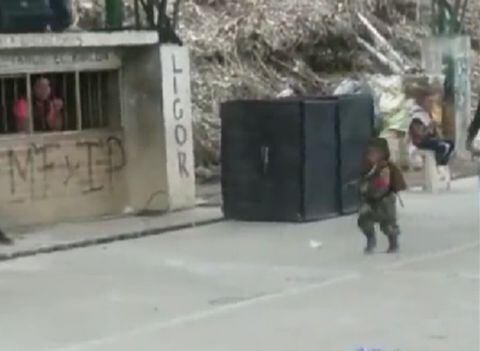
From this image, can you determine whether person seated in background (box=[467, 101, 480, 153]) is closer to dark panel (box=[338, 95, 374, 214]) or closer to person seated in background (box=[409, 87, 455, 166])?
person seated in background (box=[409, 87, 455, 166])

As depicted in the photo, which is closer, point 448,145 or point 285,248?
point 285,248

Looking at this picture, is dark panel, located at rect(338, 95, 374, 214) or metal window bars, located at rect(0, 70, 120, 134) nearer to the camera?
metal window bars, located at rect(0, 70, 120, 134)

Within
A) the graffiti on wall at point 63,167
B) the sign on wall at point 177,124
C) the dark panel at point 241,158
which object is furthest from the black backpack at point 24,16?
the dark panel at point 241,158

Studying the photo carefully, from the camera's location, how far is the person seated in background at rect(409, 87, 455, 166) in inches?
815

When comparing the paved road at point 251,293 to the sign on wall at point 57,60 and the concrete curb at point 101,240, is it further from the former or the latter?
the sign on wall at point 57,60

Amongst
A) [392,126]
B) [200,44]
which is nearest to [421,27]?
[200,44]

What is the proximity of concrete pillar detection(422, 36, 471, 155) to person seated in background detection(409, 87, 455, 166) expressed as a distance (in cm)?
275

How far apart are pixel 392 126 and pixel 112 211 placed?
481 centimetres

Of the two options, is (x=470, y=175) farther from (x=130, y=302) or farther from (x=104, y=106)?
(x=130, y=302)

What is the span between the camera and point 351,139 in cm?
1844

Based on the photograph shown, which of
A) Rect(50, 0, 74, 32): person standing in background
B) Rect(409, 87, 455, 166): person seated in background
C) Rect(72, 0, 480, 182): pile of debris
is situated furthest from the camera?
Rect(72, 0, 480, 182): pile of debris

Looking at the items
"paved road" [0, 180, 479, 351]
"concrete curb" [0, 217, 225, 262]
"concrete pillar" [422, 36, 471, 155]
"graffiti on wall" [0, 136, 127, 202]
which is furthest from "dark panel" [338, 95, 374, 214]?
"concrete pillar" [422, 36, 471, 155]

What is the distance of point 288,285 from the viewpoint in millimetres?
12820

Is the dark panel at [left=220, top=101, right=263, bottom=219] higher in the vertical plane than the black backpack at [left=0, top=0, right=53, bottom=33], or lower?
lower
